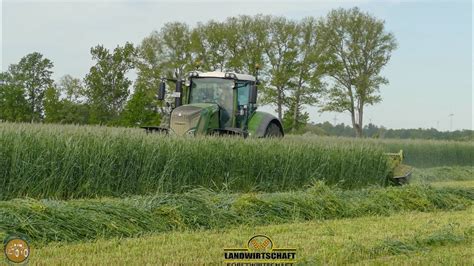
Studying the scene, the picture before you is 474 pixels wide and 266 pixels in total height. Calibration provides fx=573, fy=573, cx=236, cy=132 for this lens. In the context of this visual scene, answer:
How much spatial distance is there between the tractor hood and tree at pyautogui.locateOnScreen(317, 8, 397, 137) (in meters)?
27.3

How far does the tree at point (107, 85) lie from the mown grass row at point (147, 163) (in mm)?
22291

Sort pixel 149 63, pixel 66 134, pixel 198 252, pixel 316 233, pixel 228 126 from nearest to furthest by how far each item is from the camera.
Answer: pixel 198 252 → pixel 316 233 → pixel 66 134 → pixel 228 126 → pixel 149 63

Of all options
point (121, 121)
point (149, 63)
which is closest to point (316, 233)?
point (121, 121)

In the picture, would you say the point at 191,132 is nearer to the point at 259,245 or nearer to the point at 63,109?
the point at 259,245

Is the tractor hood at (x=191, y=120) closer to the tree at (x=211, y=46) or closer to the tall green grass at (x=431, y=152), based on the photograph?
the tall green grass at (x=431, y=152)

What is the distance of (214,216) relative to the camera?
785cm

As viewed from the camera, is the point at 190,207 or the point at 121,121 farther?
the point at 121,121

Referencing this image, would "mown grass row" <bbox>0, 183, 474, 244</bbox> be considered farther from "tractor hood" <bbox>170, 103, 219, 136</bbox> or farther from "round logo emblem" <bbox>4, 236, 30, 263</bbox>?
"tractor hood" <bbox>170, 103, 219, 136</bbox>

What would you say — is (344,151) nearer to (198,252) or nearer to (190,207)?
(190,207)

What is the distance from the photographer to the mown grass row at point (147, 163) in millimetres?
9625

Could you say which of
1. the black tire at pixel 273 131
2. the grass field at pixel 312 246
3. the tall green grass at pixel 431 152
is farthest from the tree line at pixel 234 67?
the grass field at pixel 312 246

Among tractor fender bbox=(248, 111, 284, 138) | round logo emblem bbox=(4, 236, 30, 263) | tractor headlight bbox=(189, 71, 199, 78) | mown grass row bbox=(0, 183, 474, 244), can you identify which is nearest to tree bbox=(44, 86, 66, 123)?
tractor headlight bbox=(189, 71, 199, 78)

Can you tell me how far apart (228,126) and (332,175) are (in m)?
2.91

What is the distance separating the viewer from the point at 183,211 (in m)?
7.73
